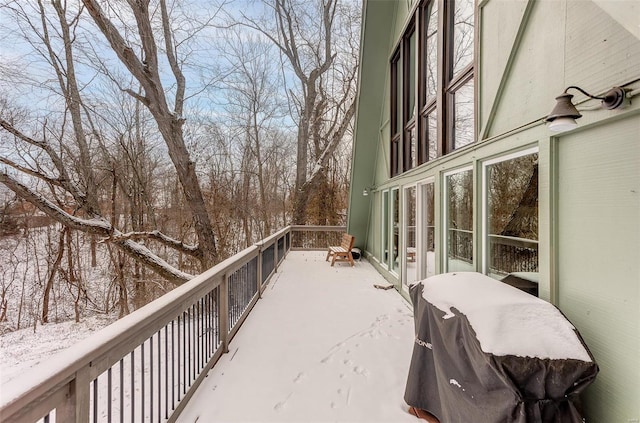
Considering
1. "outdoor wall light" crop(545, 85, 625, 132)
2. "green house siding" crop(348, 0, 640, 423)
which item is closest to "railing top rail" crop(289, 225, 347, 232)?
"green house siding" crop(348, 0, 640, 423)

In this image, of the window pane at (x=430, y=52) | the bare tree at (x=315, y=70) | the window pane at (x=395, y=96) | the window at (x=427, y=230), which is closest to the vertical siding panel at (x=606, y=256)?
the window at (x=427, y=230)

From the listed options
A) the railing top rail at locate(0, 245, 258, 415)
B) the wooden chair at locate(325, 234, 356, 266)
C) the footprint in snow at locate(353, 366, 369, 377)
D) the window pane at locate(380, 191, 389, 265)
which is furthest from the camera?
the wooden chair at locate(325, 234, 356, 266)

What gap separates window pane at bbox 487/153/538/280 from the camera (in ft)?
7.33

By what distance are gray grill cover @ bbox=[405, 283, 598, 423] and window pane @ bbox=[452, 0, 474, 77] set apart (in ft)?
10.2

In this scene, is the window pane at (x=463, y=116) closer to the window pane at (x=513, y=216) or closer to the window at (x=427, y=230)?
the window pane at (x=513, y=216)

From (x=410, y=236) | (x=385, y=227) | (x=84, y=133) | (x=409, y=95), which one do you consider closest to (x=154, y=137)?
(x=84, y=133)

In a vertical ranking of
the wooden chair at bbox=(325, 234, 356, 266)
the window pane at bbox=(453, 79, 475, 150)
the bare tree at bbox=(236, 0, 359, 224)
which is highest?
the bare tree at bbox=(236, 0, 359, 224)

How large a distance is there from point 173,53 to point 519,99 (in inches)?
464

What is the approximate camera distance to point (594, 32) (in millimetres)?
1651

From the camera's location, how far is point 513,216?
2506 millimetres

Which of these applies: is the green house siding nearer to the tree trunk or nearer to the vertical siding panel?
the vertical siding panel

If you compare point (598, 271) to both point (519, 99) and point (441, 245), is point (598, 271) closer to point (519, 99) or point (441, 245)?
point (519, 99)

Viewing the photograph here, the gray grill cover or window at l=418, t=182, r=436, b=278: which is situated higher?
window at l=418, t=182, r=436, b=278

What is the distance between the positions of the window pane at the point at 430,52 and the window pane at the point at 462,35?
2.25ft
